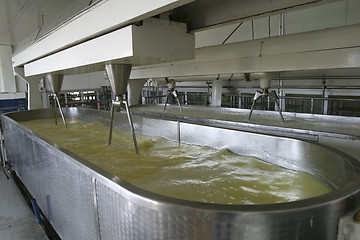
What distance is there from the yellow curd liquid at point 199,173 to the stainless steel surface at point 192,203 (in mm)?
90

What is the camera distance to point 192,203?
25.2 inches

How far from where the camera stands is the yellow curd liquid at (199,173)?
99 centimetres

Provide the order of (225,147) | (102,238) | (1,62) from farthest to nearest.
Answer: (1,62), (225,147), (102,238)

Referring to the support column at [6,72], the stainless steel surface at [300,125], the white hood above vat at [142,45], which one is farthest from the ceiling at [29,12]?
the support column at [6,72]

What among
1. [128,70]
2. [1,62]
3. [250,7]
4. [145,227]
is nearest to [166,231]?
[145,227]

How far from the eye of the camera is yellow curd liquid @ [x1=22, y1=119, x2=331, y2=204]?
99 cm

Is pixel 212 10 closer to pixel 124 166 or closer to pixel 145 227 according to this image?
pixel 124 166

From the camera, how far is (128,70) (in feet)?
4.59

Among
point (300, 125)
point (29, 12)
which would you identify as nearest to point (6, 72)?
point (29, 12)

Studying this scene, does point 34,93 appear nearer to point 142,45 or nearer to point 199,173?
point 142,45

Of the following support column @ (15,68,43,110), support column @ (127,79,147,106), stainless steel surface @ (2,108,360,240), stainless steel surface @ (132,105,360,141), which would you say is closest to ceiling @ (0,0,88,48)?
support column @ (15,68,43,110)

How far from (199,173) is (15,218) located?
165 cm

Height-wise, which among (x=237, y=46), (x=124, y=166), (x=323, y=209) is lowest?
(x=124, y=166)

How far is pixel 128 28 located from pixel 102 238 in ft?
2.77
